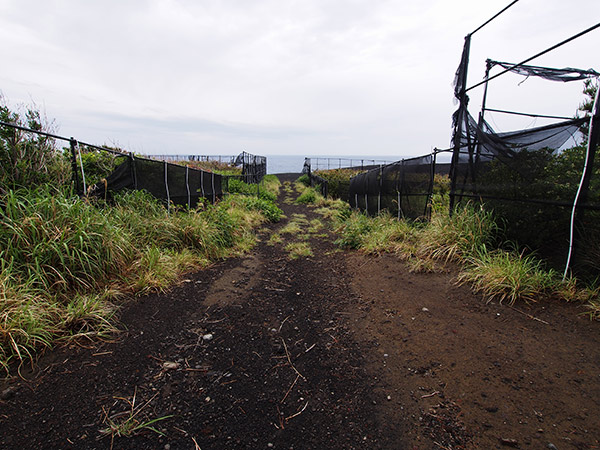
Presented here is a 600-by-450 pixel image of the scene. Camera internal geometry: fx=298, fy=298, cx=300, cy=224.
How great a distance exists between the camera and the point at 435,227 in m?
4.61

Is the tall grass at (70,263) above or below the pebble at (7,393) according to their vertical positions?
above

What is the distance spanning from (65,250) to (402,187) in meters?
5.76

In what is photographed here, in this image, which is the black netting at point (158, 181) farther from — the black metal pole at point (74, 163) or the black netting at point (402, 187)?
the black netting at point (402, 187)

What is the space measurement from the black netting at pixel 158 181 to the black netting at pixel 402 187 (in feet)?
14.7

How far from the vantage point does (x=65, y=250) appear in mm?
3061

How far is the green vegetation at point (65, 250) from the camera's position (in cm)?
238

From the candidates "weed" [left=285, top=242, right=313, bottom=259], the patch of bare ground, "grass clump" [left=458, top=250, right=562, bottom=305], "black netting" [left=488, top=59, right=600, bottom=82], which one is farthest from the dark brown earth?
"black netting" [left=488, top=59, right=600, bottom=82]

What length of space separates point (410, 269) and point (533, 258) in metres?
1.32

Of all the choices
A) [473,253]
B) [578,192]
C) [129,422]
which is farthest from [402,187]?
[129,422]

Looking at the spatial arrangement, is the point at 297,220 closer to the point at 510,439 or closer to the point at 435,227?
the point at 435,227

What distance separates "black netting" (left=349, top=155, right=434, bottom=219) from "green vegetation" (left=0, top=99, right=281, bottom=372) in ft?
12.4

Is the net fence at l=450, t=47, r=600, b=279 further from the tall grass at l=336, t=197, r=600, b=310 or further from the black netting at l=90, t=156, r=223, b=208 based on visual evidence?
the black netting at l=90, t=156, r=223, b=208

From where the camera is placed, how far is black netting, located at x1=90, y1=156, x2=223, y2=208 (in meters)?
4.86

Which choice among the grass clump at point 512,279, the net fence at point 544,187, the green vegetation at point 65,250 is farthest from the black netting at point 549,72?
the green vegetation at point 65,250
